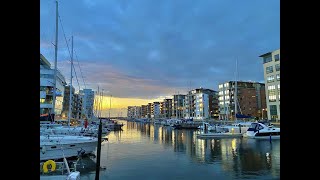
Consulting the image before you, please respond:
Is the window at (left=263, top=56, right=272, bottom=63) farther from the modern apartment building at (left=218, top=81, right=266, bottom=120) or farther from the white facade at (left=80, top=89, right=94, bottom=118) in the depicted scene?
the white facade at (left=80, top=89, right=94, bottom=118)

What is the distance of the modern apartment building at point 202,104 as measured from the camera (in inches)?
7057

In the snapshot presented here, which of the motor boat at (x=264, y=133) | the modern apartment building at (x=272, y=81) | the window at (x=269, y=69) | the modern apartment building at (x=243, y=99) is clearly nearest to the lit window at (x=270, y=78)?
the modern apartment building at (x=272, y=81)

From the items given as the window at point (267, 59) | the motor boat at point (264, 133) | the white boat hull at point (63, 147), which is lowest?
the motor boat at point (264, 133)

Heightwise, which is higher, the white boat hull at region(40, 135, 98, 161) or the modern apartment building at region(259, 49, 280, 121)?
the modern apartment building at region(259, 49, 280, 121)

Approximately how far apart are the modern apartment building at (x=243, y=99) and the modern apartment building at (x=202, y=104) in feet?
72.2

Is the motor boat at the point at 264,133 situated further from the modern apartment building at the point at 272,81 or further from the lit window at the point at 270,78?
the lit window at the point at 270,78

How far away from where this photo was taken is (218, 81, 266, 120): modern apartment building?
146 metres

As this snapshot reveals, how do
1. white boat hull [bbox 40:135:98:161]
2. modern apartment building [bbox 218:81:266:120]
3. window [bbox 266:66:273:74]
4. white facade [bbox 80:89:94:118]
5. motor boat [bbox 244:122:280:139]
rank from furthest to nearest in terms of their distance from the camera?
modern apartment building [bbox 218:81:266:120] → white facade [bbox 80:89:94:118] → window [bbox 266:66:273:74] → motor boat [bbox 244:122:280:139] → white boat hull [bbox 40:135:98:161]

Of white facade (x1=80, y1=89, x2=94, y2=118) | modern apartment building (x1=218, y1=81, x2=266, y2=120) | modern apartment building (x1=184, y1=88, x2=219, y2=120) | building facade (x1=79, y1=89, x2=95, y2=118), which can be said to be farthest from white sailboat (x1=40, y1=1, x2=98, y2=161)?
modern apartment building (x1=184, y1=88, x2=219, y2=120)

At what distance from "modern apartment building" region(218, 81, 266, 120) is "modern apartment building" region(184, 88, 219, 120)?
22.0 metres
